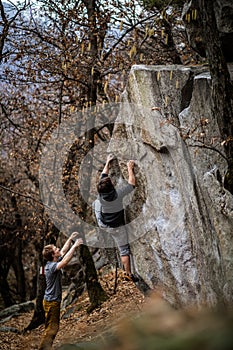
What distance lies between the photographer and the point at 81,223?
1356 cm

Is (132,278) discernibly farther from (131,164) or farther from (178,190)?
(131,164)

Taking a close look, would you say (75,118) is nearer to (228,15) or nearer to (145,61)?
(145,61)

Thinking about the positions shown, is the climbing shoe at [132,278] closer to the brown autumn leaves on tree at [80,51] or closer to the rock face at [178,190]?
the rock face at [178,190]

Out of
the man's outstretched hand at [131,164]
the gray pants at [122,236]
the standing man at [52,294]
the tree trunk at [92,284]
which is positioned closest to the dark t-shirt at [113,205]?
the gray pants at [122,236]

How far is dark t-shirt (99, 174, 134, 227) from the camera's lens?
8752 mm

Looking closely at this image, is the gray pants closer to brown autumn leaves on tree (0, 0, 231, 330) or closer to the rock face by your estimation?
the rock face

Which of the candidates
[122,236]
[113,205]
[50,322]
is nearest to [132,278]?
[122,236]

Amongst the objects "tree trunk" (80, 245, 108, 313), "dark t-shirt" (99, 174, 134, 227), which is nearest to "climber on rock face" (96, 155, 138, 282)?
"dark t-shirt" (99, 174, 134, 227)

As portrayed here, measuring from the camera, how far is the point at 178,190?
316 inches

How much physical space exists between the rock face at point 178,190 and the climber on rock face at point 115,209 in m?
0.20

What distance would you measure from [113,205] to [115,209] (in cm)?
11

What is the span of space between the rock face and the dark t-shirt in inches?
8.6

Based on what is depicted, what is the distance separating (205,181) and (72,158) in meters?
7.99

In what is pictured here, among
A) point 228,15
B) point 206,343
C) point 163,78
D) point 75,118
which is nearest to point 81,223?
point 75,118
